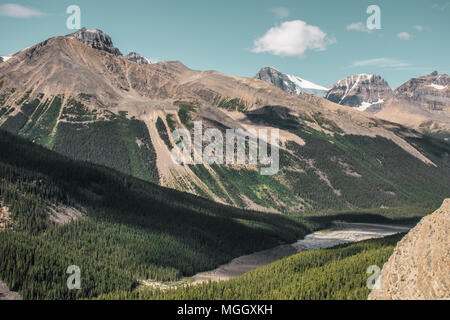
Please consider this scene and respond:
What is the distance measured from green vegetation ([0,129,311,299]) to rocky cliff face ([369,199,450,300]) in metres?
70.7

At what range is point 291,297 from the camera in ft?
308

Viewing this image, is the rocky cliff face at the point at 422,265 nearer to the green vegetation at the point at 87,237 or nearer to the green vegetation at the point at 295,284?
the green vegetation at the point at 295,284

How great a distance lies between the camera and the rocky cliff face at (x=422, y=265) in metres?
59.4

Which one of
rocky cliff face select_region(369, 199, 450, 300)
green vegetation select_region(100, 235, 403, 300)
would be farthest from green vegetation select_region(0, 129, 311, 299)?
rocky cliff face select_region(369, 199, 450, 300)

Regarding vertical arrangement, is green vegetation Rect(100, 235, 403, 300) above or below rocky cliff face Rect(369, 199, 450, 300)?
below

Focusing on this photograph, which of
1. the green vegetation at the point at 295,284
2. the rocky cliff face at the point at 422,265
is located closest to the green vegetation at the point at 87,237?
the green vegetation at the point at 295,284

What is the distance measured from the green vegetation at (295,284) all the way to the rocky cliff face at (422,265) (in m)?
17.0

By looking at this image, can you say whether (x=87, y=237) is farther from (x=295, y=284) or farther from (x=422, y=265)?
(x=422, y=265)

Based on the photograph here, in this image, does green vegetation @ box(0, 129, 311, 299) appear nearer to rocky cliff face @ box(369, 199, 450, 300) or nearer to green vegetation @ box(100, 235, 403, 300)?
green vegetation @ box(100, 235, 403, 300)

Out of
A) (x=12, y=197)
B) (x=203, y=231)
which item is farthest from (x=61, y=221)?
(x=203, y=231)

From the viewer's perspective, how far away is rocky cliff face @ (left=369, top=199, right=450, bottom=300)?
195ft

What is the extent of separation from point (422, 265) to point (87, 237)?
4263 inches
